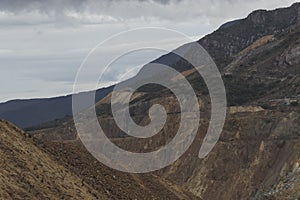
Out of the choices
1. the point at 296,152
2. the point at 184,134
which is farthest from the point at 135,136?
the point at 296,152

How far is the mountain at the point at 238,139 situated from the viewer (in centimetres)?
3173

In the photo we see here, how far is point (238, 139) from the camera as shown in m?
79.9

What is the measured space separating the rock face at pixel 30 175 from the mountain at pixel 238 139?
1580 mm

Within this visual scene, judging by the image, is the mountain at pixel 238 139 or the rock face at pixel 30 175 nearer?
the rock face at pixel 30 175

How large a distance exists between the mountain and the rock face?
1.58 metres

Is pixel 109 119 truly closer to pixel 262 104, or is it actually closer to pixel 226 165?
pixel 262 104

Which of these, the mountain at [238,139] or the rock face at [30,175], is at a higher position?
the rock face at [30,175]

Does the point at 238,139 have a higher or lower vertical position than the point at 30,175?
lower

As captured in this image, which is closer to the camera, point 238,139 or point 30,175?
point 30,175

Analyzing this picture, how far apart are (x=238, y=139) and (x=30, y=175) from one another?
59124mm

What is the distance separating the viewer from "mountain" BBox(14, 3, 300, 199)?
104ft

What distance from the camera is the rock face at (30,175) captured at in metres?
21.5

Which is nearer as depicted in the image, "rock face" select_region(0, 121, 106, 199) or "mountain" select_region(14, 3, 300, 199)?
"rock face" select_region(0, 121, 106, 199)

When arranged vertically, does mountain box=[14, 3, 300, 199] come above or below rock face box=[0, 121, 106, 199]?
below
